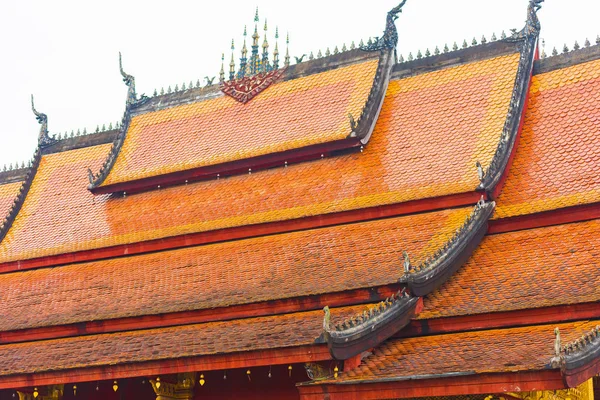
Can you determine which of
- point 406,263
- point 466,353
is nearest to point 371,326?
point 406,263

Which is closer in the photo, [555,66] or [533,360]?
[533,360]

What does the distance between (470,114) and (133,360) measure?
8246mm

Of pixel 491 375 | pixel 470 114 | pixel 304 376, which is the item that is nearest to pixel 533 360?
pixel 491 375

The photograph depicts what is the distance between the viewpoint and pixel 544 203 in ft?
49.1

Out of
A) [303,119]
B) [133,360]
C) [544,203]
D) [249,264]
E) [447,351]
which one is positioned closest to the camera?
[447,351]

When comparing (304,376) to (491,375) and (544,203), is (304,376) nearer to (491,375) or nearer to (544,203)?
(491,375)

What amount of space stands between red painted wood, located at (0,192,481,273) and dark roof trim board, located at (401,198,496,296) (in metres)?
0.64

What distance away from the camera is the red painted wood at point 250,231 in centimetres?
1575

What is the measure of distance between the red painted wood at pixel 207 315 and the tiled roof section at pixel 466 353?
96 cm

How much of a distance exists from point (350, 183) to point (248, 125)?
396 centimetres

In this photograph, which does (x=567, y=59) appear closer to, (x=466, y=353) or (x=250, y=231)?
(x=250, y=231)

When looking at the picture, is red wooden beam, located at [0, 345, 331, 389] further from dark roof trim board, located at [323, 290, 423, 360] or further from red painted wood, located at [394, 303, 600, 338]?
red painted wood, located at [394, 303, 600, 338]

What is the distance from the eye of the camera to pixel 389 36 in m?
20.0

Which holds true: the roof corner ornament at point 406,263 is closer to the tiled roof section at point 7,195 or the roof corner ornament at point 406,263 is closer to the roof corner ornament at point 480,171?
the roof corner ornament at point 480,171
